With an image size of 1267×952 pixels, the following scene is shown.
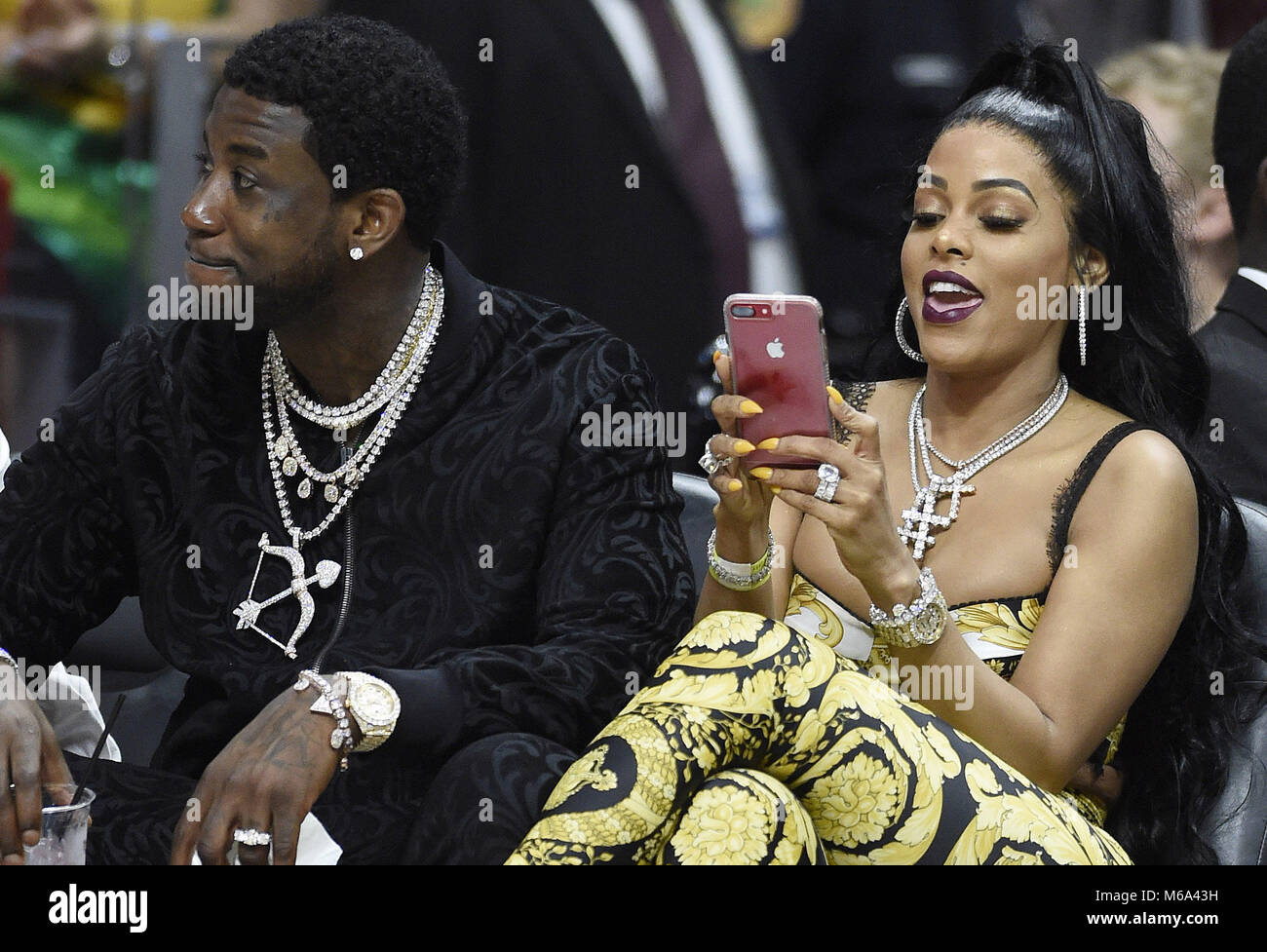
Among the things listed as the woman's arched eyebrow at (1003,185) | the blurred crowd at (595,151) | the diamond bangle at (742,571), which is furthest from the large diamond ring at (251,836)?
the blurred crowd at (595,151)

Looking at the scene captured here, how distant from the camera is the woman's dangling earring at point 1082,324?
8.67ft

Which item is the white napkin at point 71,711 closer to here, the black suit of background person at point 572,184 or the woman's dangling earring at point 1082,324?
the black suit of background person at point 572,184

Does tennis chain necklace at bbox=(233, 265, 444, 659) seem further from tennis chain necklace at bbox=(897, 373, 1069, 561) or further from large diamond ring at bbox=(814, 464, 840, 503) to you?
tennis chain necklace at bbox=(897, 373, 1069, 561)

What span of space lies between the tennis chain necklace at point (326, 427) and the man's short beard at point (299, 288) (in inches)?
5.0

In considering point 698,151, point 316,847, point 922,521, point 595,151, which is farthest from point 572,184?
point 316,847

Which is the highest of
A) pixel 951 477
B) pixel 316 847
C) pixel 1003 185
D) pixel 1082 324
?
pixel 1003 185

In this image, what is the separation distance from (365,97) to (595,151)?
53.6 inches

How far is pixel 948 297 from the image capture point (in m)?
2.60

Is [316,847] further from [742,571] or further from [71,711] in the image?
[742,571]

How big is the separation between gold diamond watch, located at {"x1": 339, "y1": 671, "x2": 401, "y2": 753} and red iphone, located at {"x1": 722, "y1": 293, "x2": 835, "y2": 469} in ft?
1.88

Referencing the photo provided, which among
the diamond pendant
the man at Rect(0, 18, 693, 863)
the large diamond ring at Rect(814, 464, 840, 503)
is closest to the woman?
the large diamond ring at Rect(814, 464, 840, 503)
